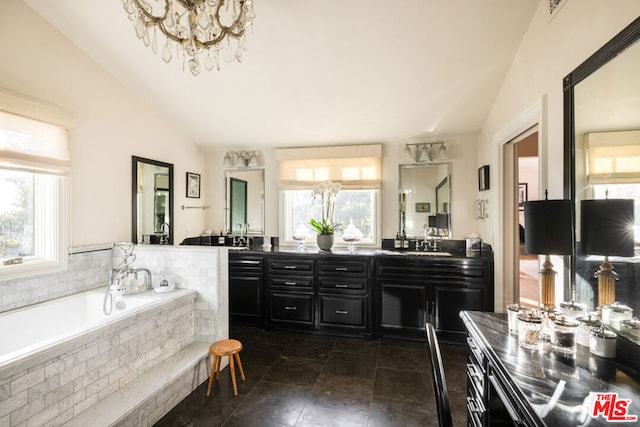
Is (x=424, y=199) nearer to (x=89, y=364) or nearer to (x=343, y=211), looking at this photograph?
(x=343, y=211)

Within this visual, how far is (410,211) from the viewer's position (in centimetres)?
378

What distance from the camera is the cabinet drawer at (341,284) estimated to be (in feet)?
10.8

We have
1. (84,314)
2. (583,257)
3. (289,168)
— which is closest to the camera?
(583,257)

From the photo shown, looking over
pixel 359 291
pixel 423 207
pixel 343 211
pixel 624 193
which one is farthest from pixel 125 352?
pixel 423 207

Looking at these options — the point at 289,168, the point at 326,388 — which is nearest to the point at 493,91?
the point at 289,168

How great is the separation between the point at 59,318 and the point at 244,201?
7.80 feet

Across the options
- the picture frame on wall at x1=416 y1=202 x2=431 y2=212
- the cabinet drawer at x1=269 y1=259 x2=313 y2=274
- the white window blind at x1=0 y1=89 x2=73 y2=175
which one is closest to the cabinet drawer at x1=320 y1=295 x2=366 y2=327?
the cabinet drawer at x1=269 y1=259 x2=313 y2=274

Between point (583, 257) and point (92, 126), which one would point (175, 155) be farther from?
point (583, 257)

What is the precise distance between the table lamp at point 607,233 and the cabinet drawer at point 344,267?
83.6 inches

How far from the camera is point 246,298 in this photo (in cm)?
360

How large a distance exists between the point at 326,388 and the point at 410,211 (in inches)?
89.9

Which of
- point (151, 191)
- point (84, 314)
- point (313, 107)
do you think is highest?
point (313, 107)

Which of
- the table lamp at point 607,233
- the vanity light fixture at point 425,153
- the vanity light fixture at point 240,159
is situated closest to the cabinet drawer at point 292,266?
the vanity light fixture at point 240,159

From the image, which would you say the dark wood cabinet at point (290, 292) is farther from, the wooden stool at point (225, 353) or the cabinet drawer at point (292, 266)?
the wooden stool at point (225, 353)
